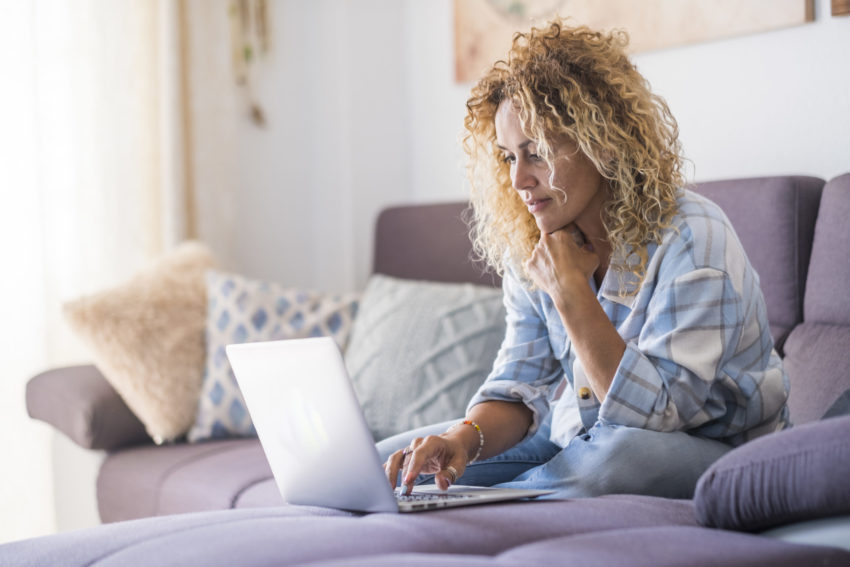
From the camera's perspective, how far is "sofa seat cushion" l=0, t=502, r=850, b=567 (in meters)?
0.94

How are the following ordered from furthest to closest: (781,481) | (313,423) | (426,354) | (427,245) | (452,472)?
1. (427,245)
2. (426,354)
3. (452,472)
4. (313,423)
5. (781,481)

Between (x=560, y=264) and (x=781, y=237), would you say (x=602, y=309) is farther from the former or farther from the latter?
(x=781, y=237)

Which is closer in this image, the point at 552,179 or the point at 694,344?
the point at 694,344

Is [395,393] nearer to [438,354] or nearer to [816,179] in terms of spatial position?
[438,354]

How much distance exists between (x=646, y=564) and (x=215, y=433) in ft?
5.10

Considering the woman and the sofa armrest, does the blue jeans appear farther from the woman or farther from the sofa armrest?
the sofa armrest

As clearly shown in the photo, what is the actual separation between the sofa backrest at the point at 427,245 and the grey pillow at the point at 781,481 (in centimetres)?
130

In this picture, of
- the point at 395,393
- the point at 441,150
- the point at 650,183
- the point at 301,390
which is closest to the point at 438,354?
the point at 395,393

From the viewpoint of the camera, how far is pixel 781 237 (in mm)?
1762

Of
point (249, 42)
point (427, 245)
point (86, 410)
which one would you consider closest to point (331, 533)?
point (86, 410)

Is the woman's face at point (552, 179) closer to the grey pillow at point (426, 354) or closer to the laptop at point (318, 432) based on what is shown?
the laptop at point (318, 432)

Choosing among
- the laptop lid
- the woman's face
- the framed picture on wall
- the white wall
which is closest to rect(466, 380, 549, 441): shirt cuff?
the woman's face

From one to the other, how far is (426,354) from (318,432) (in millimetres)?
981

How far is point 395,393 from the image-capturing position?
2.13m
